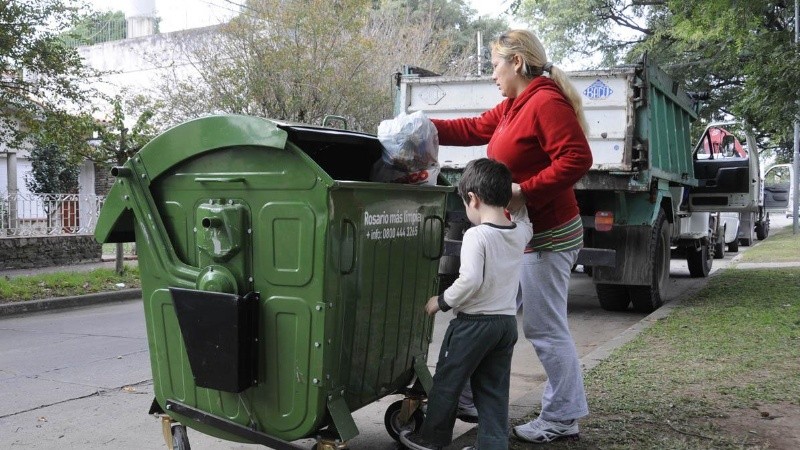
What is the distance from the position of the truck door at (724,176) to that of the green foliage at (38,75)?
9.08m

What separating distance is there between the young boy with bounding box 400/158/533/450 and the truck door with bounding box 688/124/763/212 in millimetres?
9247

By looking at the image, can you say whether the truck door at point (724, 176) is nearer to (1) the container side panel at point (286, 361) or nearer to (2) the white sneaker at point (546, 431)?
(2) the white sneaker at point (546, 431)

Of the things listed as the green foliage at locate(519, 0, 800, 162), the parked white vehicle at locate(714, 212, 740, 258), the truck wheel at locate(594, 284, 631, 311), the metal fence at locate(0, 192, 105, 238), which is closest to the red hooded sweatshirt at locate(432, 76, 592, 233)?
the truck wheel at locate(594, 284, 631, 311)

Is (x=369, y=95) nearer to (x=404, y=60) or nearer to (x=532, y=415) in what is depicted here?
(x=404, y=60)

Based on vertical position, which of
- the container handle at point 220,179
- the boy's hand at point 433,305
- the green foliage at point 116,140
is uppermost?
the green foliage at point 116,140

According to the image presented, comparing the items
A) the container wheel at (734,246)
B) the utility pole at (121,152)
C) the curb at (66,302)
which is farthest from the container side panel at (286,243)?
the container wheel at (734,246)

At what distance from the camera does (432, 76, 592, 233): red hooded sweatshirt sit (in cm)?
344

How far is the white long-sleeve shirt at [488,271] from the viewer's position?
3172 millimetres

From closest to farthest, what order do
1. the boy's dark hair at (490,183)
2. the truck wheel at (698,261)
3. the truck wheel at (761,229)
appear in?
the boy's dark hair at (490,183), the truck wheel at (698,261), the truck wheel at (761,229)

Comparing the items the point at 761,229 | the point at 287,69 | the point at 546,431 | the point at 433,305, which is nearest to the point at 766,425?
the point at 546,431

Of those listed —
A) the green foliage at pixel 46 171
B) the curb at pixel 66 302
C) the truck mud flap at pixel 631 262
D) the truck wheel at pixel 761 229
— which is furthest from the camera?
the truck wheel at pixel 761 229

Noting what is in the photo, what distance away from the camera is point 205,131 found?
3.23 m

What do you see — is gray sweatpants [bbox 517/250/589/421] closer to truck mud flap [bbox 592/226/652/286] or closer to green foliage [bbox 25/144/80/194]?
truck mud flap [bbox 592/226/652/286]

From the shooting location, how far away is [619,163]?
26.2 feet
